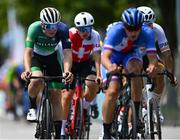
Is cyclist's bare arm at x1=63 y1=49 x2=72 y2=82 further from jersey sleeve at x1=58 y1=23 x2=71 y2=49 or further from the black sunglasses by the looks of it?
the black sunglasses

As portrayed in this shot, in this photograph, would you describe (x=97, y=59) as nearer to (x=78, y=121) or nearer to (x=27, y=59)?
(x=78, y=121)

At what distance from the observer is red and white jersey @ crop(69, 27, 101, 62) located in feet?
45.4

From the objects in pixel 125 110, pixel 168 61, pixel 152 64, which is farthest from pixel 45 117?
pixel 168 61

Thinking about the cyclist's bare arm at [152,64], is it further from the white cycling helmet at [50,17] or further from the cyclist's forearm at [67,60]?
the white cycling helmet at [50,17]

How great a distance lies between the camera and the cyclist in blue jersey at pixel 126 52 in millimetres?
11070

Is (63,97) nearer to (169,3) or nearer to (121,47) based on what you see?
(121,47)

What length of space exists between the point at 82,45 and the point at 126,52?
2.43 meters

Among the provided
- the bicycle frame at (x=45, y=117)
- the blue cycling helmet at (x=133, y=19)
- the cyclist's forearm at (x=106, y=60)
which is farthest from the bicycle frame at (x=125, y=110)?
the bicycle frame at (x=45, y=117)

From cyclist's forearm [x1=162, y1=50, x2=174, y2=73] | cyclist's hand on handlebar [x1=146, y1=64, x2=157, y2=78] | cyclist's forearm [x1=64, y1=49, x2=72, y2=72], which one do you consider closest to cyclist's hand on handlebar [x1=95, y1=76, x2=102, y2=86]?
cyclist's forearm [x1=64, y1=49, x2=72, y2=72]

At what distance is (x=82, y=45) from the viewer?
45.7 ft

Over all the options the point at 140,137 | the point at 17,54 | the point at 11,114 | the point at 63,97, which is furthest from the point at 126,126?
the point at 17,54

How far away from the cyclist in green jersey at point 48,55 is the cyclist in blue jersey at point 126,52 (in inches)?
32.3

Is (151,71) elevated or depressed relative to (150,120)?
elevated

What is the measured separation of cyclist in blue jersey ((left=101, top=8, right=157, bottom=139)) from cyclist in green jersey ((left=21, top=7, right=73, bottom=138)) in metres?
0.82
